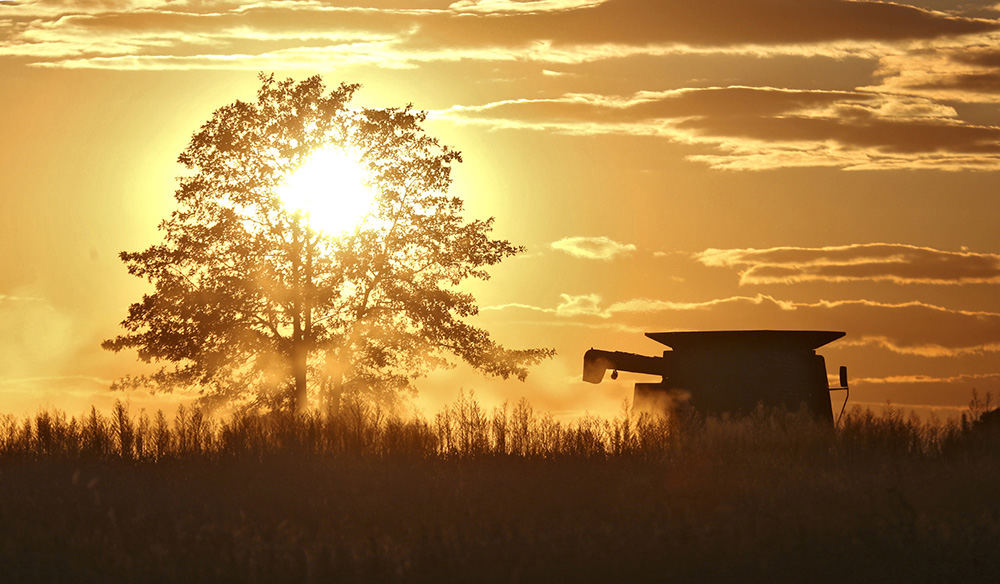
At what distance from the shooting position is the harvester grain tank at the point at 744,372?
27.5 m

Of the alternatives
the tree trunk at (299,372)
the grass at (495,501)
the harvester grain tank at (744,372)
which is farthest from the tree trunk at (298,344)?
the harvester grain tank at (744,372)

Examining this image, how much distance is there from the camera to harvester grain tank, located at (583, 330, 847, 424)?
27.5 m

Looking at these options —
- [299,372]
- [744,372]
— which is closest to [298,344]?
[299,372]

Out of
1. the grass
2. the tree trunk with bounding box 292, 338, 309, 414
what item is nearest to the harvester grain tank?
the grass

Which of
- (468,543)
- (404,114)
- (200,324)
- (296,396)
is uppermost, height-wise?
(404,114)

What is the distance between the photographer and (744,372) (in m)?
27.5

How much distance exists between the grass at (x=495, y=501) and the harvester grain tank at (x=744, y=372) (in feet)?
9.74

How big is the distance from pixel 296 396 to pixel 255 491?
11.4 meters

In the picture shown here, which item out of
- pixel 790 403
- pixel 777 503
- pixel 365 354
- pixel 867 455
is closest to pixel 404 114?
pixel 365 354

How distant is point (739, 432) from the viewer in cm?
2273

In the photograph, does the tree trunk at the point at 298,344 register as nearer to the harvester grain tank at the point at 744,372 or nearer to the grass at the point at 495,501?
A: the grass at the point at 495,501

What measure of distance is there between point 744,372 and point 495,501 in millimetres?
12816

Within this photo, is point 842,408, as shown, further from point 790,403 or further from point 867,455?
point 867,455

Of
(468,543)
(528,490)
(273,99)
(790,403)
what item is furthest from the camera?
(273,99)
